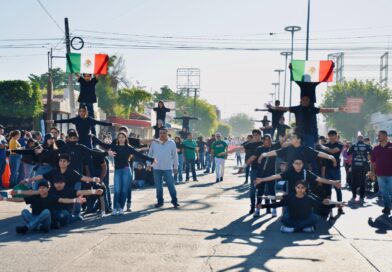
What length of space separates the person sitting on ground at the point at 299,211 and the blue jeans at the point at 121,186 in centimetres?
330

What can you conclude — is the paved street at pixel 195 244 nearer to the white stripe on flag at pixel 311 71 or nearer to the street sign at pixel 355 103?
the white stripe on flag at pixel 311 71

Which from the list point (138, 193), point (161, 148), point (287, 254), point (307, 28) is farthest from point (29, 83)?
point (287, 254)

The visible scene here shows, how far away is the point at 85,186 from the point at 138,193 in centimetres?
432

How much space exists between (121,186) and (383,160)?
6.00 metres

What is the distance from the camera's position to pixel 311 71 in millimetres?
12062

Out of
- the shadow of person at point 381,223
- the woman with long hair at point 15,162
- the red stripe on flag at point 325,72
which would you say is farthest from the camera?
the woman with long hair at point 15,162

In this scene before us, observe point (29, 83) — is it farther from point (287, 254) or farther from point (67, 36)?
point (287, 254)

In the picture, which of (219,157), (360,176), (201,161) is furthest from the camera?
(201,161)

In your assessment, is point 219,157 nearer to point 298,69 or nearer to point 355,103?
point 298,69

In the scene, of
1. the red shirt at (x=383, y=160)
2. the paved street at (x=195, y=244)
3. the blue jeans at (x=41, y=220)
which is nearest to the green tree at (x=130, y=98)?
the paved street at (x=195, y=244)

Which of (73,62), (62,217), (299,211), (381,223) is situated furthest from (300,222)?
(73,62)

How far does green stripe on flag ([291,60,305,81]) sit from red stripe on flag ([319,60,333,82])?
1.48ft

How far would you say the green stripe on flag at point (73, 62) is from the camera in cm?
1348

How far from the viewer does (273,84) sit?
303 ft
